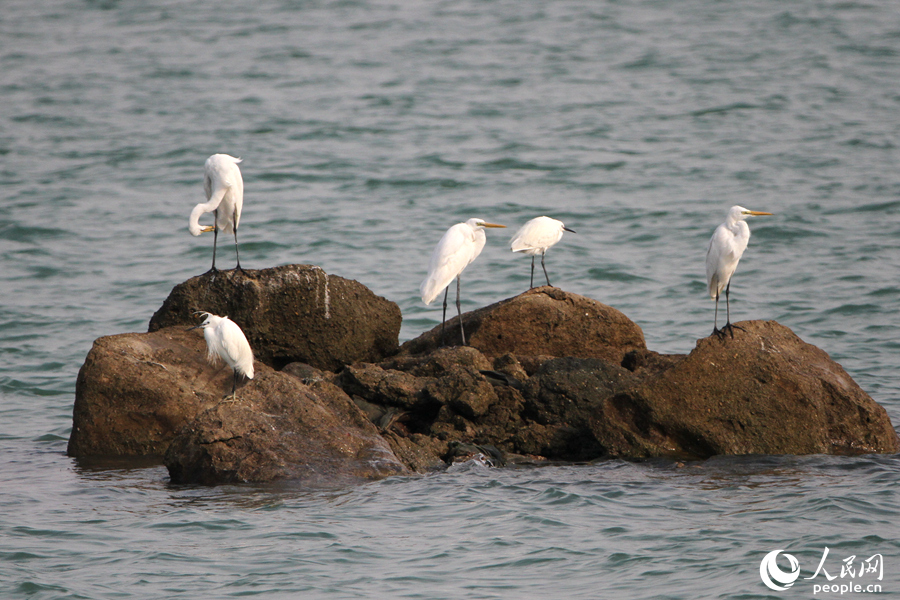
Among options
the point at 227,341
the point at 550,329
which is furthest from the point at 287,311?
the point at 550,329

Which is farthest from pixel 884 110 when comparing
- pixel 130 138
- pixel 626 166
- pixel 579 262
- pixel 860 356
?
pixel 130 138

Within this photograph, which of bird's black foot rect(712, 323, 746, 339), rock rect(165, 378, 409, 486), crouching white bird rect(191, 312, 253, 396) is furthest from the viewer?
bird's black foot rect(712, 323, 746, 339)

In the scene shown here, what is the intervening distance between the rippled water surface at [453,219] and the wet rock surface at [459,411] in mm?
285

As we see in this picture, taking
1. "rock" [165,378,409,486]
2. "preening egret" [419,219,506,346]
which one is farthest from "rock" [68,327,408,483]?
"preening egret" [419,219,506,346]

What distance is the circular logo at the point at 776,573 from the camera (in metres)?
5.53

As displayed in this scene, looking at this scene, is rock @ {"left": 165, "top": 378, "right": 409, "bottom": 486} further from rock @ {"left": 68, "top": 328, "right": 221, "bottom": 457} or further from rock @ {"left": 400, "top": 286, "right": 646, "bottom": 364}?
rock @ {"left": 400, "top": 286, "right": 646, "bottom": 364}

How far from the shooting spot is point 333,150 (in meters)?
24.2

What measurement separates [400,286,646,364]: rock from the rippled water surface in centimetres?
195

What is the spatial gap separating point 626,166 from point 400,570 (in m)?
17.4

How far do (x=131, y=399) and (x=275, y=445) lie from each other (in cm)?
166

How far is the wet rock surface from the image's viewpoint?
6.97 meters

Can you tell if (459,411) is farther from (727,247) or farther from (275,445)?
(727,247)

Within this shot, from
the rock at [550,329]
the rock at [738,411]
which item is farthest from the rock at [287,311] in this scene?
the rock at [738,411]

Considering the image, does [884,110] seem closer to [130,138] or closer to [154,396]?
[130,138]
